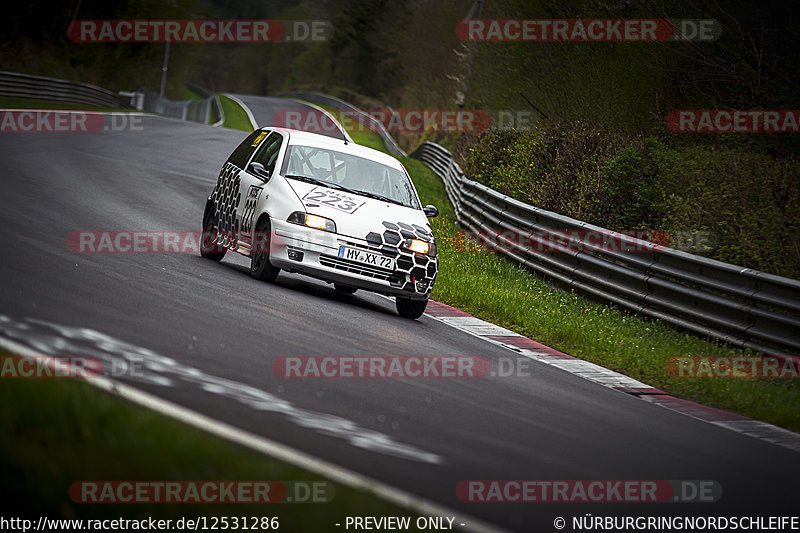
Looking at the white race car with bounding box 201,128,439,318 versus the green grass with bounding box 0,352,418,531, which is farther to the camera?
the white race car with bounding box 201,128,439,318

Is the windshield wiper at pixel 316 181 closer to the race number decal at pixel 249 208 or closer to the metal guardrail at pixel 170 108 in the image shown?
the race number decal at pixel 249 208

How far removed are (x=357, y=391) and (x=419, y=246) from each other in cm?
475

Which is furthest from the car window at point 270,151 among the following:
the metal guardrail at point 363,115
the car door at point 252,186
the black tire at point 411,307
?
the metal guardrail at point 363,115

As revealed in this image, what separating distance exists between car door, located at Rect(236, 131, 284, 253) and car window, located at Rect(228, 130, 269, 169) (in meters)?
0.43

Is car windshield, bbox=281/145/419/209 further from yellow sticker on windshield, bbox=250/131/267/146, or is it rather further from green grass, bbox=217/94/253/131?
green grass, bbox=217/94/253/131

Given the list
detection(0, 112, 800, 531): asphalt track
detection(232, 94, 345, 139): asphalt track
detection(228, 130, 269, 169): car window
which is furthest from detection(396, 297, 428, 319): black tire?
A: detection(232, 94, 345, 139): asphalt track

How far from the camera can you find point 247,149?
13.6 metres

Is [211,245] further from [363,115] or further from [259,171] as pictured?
[363,115]

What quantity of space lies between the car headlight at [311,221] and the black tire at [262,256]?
0.36 m

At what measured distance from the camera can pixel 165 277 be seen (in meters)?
10.5

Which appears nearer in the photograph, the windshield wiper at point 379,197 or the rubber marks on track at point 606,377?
the rubber marks on track at point 606,377

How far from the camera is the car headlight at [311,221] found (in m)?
11.3

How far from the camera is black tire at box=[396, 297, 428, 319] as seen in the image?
11773 mm

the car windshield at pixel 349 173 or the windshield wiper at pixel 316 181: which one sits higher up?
the car windshield at pixel 349 173
